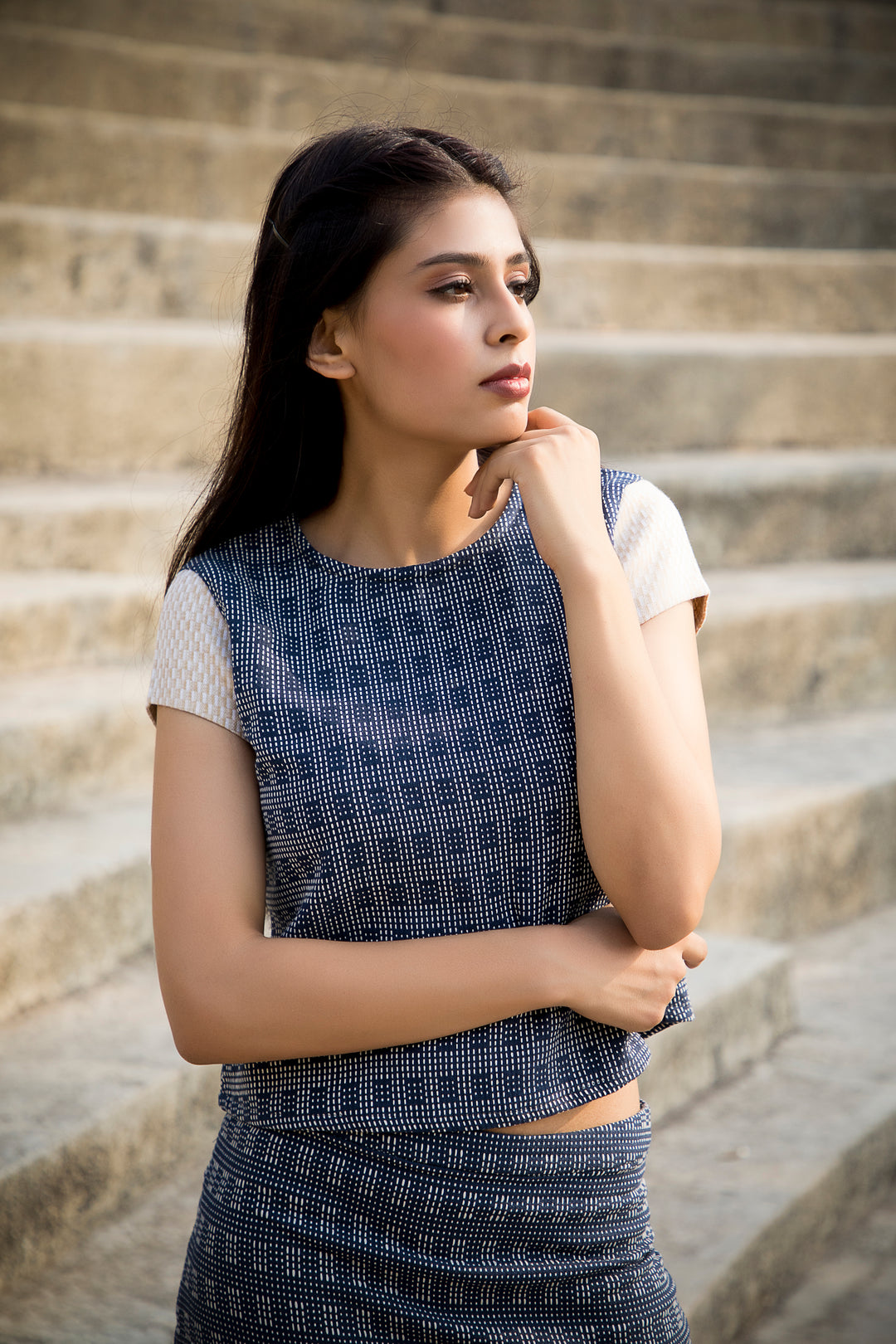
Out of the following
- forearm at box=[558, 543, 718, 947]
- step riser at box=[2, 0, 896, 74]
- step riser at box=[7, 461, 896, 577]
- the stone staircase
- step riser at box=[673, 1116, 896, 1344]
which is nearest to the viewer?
forearm at box=[558, 543, 718, 947]

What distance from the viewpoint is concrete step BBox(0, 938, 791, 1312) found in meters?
1.78

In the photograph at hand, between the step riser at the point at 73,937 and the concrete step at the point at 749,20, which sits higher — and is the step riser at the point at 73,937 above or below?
below

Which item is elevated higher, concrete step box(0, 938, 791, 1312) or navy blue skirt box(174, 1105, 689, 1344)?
navy blue skirt box(174, 1105, 689, 1344)

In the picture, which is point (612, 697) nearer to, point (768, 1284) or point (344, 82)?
point (768, 1284)

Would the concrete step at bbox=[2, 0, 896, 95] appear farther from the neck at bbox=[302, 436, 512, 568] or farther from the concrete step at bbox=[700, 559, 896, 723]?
the neck at bbox=[302, 436, 512, 568]

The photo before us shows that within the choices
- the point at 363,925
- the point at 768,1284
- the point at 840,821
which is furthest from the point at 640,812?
the point at 840,821

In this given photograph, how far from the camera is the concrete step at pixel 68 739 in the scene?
2453 millimetres

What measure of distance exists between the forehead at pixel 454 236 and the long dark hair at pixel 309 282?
1cm

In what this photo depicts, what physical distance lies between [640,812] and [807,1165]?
3.93 ft

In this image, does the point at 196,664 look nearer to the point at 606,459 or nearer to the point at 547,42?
the point at 606,459

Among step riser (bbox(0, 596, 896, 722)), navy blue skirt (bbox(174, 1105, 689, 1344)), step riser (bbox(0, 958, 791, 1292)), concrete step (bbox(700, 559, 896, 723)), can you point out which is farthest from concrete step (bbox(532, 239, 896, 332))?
navy blue skirt (bbox(174, 1105, 689, 1344))

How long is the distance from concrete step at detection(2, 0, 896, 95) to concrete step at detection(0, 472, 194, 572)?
8.25ft

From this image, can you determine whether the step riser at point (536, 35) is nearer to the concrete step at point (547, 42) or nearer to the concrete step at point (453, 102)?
the concrete step at point (547, 42)

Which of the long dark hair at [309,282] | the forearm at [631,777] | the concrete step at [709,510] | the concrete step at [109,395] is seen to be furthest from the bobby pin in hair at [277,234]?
the concrete step at [109,395]
